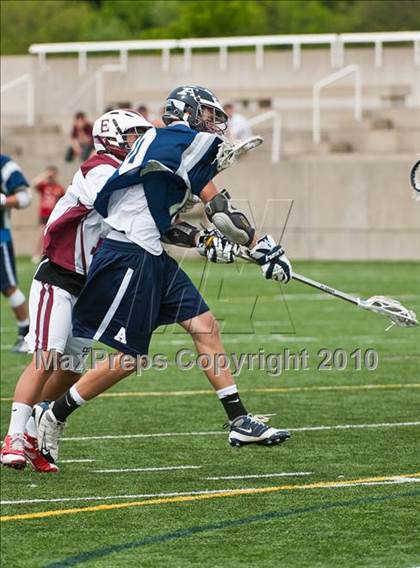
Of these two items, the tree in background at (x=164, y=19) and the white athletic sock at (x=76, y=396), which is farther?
the tree in background at (x=164, y=19)

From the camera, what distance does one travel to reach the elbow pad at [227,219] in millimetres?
7152

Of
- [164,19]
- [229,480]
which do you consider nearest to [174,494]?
[229,480]

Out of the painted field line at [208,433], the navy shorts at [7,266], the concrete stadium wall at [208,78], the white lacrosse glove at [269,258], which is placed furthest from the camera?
the concrete stadium wall at [208,78]

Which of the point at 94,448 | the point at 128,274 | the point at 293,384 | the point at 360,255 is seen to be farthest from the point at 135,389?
the point at 360,255

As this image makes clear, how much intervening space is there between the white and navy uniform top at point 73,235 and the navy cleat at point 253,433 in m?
1.07

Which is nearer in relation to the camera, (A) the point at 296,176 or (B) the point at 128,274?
(B) the point at 128,274

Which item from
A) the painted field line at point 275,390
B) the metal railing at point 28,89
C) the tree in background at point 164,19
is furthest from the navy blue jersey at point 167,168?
the tree in background at point 164,19

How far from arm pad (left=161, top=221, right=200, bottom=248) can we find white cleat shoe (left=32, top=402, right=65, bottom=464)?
3.39 feet

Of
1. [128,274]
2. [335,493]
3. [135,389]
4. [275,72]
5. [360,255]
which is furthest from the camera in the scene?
[275,72]

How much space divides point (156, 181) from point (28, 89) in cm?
2239

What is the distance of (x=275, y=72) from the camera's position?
30.3 meters

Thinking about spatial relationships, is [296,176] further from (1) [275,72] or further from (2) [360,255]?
(1) [275,72]

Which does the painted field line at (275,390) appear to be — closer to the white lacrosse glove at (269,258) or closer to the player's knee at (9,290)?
the player's knee at (9,290)

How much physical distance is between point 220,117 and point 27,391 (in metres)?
1.68
